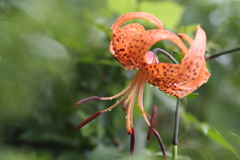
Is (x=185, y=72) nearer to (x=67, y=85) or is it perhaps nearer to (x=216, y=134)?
(x=216, y=134)

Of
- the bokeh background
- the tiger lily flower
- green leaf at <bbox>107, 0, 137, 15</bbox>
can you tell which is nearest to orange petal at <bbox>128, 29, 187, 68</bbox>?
the tiger lily flower

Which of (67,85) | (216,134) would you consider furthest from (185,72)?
(67,85)

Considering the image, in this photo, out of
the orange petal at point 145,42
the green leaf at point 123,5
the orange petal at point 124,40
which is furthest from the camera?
the green leaf at point 123,5

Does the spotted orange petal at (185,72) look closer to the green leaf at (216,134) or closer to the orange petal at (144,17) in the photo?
the orange petal at (144,17)

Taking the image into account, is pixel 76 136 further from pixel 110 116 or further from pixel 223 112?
pixel 223 112

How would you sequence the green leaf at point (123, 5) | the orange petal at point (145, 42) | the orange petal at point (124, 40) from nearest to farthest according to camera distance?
1. the orange petal at point (145, 42)
2. the orange petal at point (124, 40)
3. the green leaf at point (123, 5)

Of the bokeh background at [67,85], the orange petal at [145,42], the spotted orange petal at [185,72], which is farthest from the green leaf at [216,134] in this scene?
the orange petal at [145,42]

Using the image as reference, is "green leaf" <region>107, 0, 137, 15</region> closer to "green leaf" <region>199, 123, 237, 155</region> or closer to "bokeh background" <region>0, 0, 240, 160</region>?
"bokeh background" <region>0, 0, 240, 160</region>
